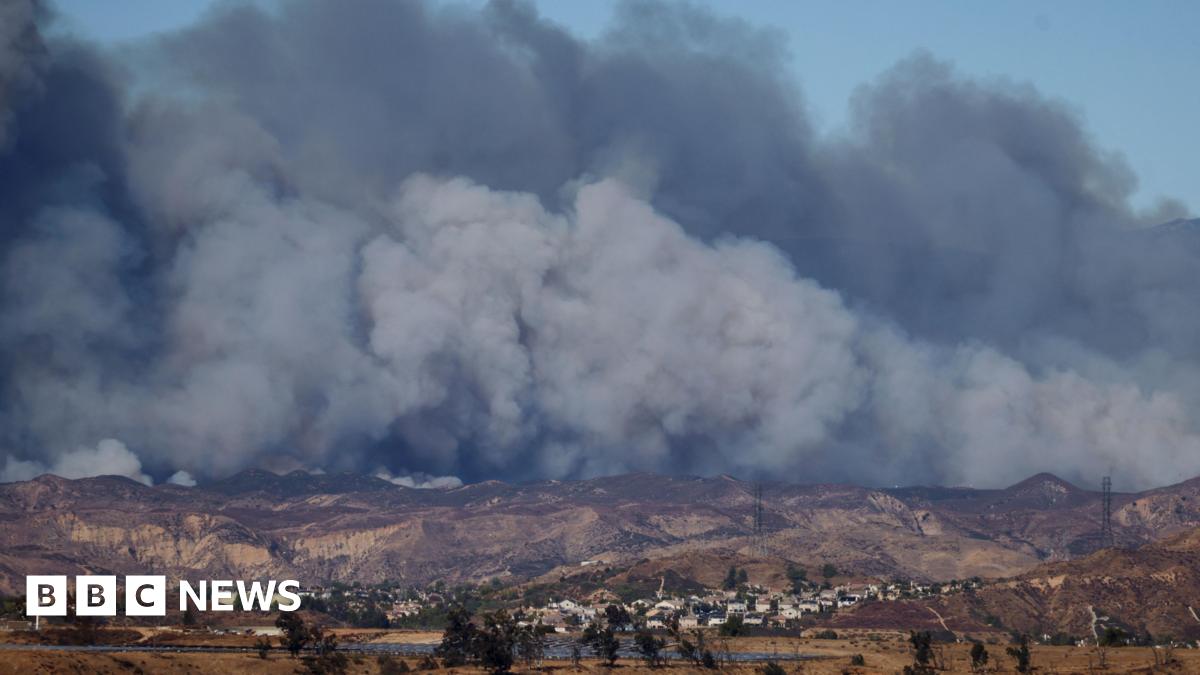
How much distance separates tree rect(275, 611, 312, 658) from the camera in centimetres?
12519

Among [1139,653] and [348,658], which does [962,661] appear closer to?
[1139,653]

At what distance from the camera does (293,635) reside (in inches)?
4966

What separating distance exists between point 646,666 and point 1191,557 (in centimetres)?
7711

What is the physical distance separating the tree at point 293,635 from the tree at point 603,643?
2133cm

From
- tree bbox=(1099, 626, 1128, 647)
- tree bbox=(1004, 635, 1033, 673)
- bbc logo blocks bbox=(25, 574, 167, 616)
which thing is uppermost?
bbc logo blocks bbox=(25, 574, 167, 616)

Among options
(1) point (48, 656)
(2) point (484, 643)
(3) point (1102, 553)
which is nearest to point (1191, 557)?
(3) point (1102, 553)

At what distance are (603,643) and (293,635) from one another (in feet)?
74.6

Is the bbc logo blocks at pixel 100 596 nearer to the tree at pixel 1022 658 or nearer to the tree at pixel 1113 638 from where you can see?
the tree at pixel 1022 658

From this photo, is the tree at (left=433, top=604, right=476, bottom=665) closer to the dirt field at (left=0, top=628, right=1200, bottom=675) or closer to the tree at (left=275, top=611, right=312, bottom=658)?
the dirt field at (left=0, top=628, right=1200, bottom=675)

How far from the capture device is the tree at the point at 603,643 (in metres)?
128

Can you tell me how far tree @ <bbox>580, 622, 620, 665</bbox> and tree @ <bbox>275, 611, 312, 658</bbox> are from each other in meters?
21.3

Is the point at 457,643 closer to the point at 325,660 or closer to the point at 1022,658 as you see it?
the point at 325,660

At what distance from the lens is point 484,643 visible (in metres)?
125

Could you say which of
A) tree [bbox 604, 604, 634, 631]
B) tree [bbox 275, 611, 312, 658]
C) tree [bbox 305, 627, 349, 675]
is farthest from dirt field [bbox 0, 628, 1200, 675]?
tree [bbox 604, 604, 634, 631]
